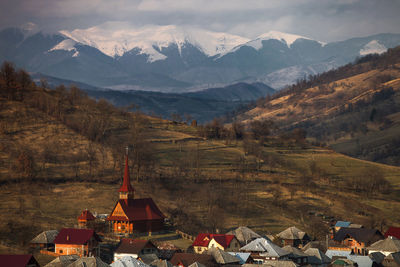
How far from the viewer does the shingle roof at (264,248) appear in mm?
82562

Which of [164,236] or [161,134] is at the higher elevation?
[161,134]

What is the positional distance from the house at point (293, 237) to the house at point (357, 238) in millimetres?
4957

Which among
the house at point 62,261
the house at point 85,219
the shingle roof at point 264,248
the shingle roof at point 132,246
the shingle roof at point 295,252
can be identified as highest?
the house at point 85,219

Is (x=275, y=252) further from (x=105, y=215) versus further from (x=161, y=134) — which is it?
(x=161, y=134)

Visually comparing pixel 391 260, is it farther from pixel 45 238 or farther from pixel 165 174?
pixel 165 174

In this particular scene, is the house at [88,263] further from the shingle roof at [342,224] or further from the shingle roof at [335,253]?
the shingle roof at [342,224]

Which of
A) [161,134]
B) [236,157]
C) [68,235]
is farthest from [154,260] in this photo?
[161,134]

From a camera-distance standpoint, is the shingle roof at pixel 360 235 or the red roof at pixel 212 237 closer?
the red roof at pixel 212 237

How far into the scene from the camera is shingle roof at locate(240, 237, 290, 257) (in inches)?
3250

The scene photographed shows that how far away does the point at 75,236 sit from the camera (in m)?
81.7

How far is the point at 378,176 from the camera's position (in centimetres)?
14500

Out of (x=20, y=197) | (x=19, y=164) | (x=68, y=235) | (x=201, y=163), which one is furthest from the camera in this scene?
(x=201, y=163)

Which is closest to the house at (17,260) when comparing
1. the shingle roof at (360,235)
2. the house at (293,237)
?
the house at (293,237)

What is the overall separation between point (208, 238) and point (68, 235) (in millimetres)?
17689
